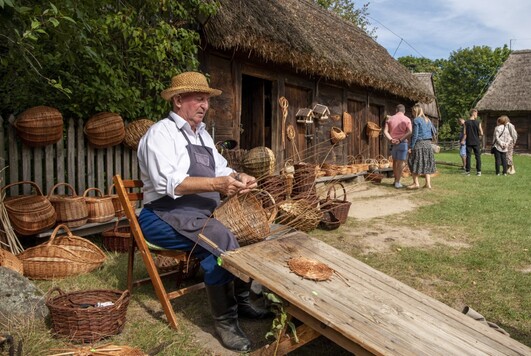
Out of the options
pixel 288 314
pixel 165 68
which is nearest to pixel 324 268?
pixel 288 314

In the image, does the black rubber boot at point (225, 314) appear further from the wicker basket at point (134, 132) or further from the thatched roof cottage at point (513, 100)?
the thatched roof cottage at point (513, 100)

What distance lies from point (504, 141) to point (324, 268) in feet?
36.0

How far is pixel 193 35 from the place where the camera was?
553 centimetres

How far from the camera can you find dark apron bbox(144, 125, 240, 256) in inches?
97.3

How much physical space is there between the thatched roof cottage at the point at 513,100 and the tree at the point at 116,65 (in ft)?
74.1

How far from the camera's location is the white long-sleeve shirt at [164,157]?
252cm

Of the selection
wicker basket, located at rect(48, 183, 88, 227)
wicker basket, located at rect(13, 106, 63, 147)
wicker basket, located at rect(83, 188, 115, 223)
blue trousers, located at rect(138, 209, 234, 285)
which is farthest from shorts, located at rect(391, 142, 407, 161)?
blue trousers, located at rect(138, 209, 234, 285)

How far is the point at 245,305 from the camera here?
110 inches

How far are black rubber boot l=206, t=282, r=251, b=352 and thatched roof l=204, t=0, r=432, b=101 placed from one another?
430cm

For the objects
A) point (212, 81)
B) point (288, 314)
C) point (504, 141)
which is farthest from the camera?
point (504, 141)

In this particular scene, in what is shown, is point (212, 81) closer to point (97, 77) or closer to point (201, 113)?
point (97, 77)

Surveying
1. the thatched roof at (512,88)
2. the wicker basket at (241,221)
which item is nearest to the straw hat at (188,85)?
the wicker basket at (241,221)

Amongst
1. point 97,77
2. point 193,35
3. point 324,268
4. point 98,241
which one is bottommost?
point 98,241

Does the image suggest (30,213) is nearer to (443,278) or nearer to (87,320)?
(87,320)
